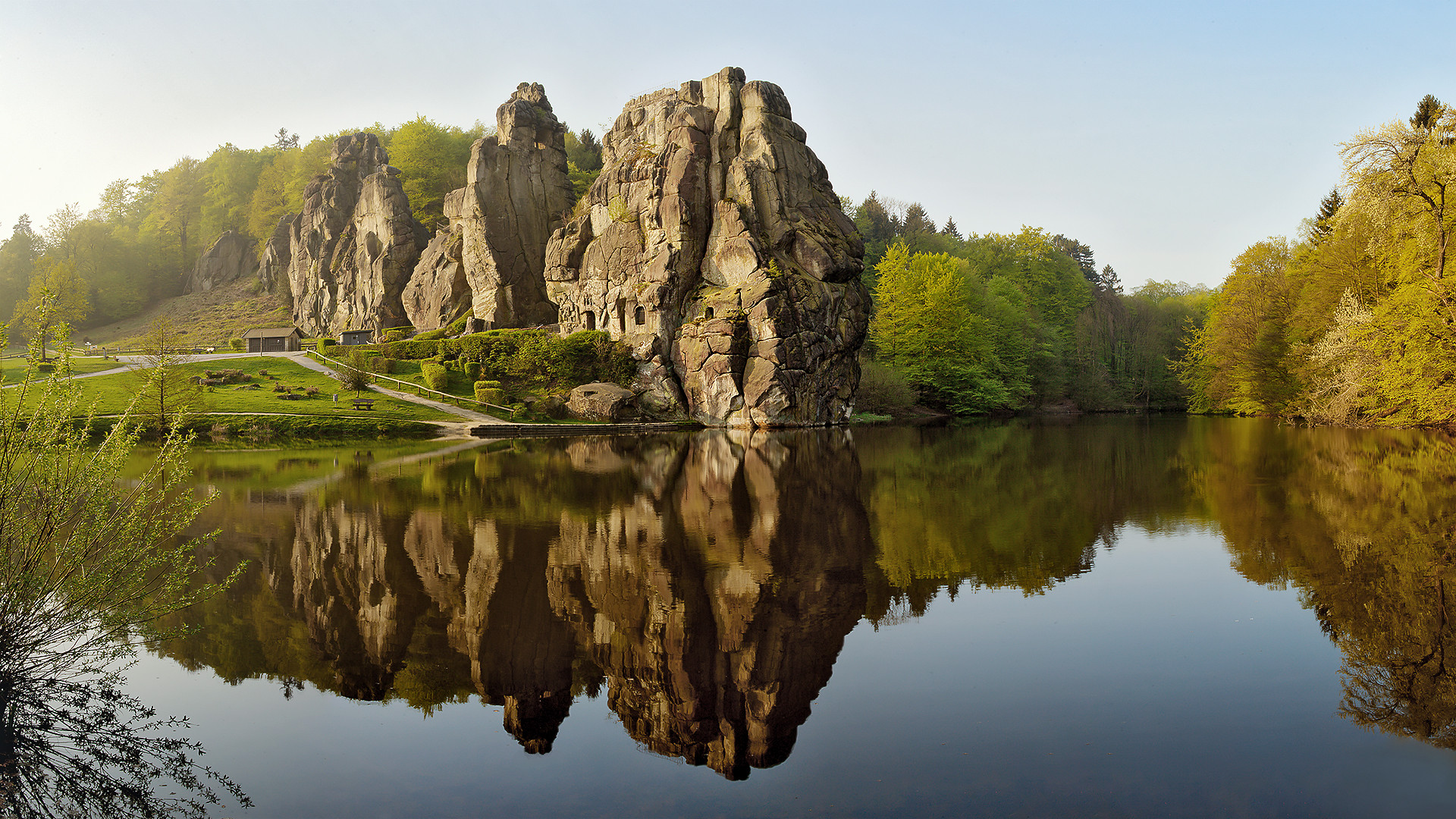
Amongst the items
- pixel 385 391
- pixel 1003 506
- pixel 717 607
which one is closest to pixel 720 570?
pixel 717 607

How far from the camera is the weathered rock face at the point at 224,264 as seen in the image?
91250 mm

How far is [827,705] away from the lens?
657 centimetres

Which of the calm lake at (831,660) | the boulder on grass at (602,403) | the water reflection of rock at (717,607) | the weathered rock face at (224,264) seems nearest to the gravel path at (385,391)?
the boulder on grass at (602,403)

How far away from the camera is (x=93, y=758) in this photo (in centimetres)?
Result: 567

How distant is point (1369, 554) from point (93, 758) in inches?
599

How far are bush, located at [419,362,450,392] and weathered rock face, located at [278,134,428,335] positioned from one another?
23.4 m

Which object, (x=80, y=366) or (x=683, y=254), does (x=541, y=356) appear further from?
(x=80, y=366)

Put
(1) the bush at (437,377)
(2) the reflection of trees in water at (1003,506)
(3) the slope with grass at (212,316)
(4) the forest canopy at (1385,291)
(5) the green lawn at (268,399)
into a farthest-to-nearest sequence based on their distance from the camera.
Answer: (3) the slope with grass at (212,316) < (1) the bush at (437,377) < (5) the green lawn at (268,399) < (4) the forest canopy at (1385,291) < (2) the reflection of trees in water at (1003,506)

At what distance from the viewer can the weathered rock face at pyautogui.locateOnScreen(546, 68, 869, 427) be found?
4653 cm

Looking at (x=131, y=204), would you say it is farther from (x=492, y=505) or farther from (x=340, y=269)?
(x=492, y=505)

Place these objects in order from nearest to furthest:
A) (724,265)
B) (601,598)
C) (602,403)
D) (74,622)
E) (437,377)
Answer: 1. (74,622)
2. (601,598)
3. (602,403)
4. (724,265)
5. (437,377)

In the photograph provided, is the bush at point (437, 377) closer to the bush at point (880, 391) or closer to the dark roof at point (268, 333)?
the dark roof at point (268, 333)

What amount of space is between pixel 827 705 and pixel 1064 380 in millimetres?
70265

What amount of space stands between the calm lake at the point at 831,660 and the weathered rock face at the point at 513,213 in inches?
1847
